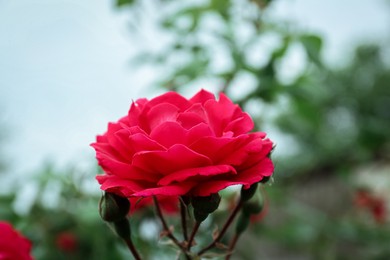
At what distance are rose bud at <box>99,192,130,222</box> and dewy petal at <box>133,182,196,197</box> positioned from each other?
0.07 metres

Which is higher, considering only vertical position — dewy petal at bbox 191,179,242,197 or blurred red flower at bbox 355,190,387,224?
blurred red flower at bbox 355,190,387,224

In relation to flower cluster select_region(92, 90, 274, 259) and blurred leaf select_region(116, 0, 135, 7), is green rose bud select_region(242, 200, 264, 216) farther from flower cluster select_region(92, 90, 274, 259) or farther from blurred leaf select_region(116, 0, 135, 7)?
blurred leaf select_region(116, 0, 135, 7)

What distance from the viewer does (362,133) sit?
1.36 metres

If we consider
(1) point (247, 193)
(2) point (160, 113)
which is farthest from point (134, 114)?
(1) point (247, 193)

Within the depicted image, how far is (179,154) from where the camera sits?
0.37 m

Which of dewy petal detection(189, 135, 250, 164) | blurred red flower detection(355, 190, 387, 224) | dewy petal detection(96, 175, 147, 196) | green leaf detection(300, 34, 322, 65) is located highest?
green leaf detection(300, 34, 322, 65)

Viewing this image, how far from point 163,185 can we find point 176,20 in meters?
0.79

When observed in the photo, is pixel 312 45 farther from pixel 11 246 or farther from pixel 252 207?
pixel 11 246

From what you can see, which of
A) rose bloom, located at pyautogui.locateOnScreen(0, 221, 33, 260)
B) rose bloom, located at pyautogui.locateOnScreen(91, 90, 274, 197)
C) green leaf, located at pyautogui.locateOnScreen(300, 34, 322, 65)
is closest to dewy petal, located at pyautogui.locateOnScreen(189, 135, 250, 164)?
rose bloom, located at pyautogui.locateOnScreen(91, 90, 274, 197)

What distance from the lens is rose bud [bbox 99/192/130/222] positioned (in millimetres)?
426

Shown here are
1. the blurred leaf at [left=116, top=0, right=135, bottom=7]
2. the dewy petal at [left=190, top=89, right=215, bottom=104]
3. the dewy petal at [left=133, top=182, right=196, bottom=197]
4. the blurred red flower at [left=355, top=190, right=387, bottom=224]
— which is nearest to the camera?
the dewy petal at [left=133, top=182, right=196, bottom=197]

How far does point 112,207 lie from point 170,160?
3.4 inches

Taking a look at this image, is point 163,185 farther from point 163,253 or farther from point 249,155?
point 163,253

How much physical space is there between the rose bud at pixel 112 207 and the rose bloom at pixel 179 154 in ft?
0.08
